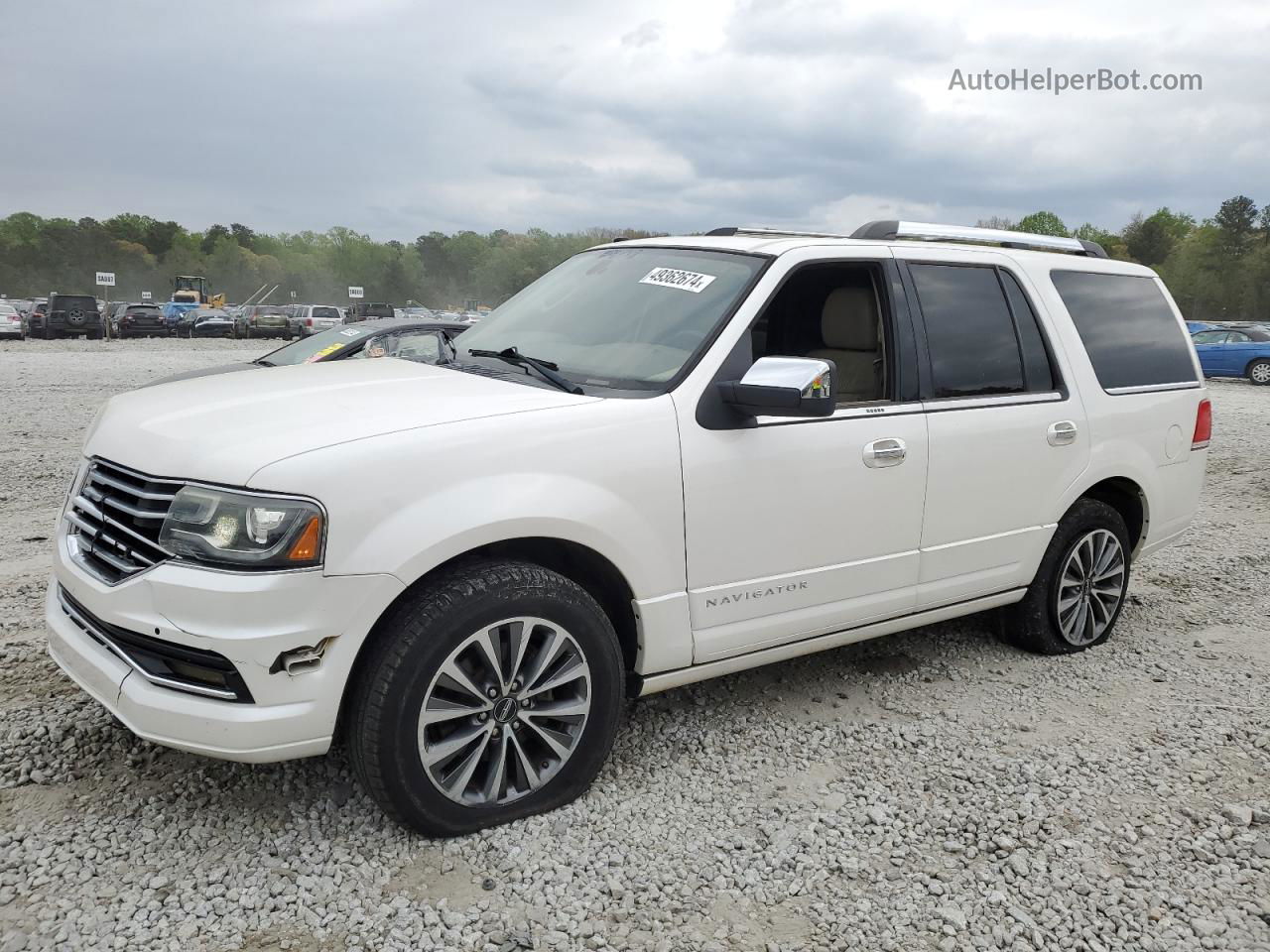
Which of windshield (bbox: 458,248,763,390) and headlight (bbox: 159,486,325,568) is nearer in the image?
headlight (bbox: 159,486,325,568)

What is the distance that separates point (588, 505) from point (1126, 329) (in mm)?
3307

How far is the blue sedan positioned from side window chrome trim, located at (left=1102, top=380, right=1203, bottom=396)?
2122 cm

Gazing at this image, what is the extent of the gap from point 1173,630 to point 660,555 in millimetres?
3569

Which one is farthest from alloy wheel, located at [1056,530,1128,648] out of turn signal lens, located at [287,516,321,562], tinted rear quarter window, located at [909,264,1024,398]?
turn signal lens, located at [287,516,321,562]

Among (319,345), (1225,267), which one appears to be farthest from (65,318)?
(1225,267)

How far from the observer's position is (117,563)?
9.48 feet

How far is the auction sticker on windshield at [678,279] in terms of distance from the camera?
3750mm

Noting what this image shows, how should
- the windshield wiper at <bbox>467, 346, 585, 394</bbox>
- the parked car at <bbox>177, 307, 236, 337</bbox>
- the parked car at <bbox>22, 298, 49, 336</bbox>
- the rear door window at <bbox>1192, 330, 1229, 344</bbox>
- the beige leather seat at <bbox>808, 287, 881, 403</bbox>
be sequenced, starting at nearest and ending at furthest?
the windshield wiper at <bbox>467, 346, 585, 394</bbox> → the beige leather seat at <bbox>808, 287, 881, 403</bbox> → the rear door window at <bbox>1192, 330, 1229, 344</bbox> → the parked car at <bbox>22, 298, 49, 336</bbox> → the parked car at <bbox>177, 307, 236, 337</bbox>

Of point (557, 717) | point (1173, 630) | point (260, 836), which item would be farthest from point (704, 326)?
point (1173, 630)

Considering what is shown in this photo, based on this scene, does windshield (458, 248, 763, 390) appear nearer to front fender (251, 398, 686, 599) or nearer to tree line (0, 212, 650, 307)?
front fender (251, 398, 686, 599)

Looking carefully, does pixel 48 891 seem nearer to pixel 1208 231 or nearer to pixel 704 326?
pixel 704 326

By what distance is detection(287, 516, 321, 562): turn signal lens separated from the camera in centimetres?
263

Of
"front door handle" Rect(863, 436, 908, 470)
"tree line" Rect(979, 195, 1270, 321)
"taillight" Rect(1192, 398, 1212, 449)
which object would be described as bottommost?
"tree line" Rect(979, 195, 1270, 321)

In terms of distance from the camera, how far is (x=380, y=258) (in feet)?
469
